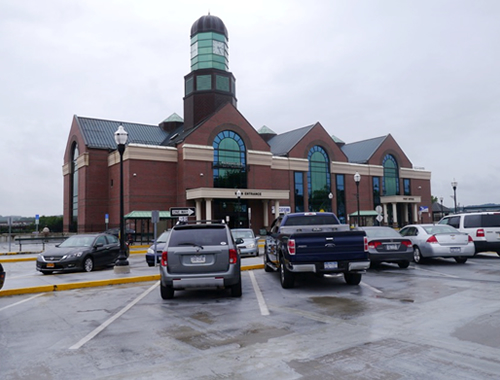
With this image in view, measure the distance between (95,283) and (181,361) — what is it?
7970mm

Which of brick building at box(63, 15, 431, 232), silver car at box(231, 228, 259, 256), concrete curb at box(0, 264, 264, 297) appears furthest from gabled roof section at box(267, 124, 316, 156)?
concrete curb at box(0, 264, 264, 297)

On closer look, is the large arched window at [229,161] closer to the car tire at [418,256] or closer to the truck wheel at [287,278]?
the car tire at [418,256]

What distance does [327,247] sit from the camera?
10.1 metres

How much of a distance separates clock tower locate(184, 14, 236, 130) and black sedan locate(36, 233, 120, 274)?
34866 mm

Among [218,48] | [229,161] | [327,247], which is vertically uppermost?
[218,48]

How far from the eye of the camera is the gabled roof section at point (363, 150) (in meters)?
66.7

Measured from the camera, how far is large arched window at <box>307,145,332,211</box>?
58.4 meters

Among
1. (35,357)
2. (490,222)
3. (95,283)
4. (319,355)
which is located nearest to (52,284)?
(95,283)

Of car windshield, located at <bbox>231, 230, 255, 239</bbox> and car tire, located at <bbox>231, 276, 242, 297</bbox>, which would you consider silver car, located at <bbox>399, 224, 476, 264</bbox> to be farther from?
car windshield, located at <bbox>231, 230, 255, 239</bbox>

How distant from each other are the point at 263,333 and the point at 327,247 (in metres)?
4.19

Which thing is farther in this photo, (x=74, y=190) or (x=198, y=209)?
(x=74, y=190)

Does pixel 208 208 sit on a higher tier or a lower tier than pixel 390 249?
higher

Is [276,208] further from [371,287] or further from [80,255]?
[371,287]

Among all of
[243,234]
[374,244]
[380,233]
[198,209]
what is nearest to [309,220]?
[374,244]
